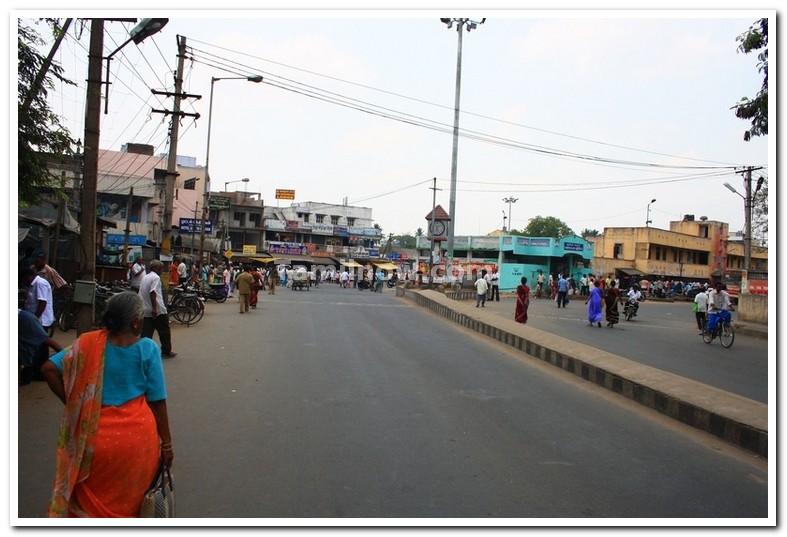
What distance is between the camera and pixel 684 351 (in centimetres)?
1415

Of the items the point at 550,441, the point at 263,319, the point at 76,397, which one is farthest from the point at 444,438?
the point at 263,319

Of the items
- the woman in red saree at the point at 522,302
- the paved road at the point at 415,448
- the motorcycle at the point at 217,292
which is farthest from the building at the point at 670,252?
the paved road at the point at 415,448

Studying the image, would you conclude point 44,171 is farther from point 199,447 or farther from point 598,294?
point 598,294

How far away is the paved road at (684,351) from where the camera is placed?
34.2ft

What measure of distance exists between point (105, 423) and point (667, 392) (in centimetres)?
690

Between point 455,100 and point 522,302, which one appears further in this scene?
point 455,100

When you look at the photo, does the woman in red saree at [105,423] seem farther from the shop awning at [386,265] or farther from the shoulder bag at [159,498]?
the shop awning at [386,265]

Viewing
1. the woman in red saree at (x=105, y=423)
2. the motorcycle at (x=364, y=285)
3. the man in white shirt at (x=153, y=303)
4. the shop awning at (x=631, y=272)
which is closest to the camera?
the woman in red saree at (x=105, y=423)

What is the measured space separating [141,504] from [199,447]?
2.30 metres

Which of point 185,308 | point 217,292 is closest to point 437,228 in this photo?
point 217,292

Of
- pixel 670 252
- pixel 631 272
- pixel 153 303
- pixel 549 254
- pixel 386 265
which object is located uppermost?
pixel 670 252

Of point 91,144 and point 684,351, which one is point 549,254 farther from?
point 91,144

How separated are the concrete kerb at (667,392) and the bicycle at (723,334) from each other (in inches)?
207

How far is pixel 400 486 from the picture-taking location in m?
4.53
